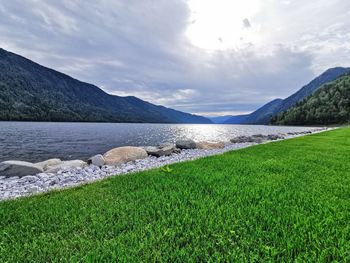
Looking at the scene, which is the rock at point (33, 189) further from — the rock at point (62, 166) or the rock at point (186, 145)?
the rock at point (186, 145)

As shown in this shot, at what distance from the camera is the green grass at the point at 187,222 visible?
135 inches

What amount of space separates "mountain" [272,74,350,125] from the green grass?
130 m

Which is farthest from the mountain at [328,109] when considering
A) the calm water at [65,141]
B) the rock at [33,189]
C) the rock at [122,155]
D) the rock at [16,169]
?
the rock at [33,189]

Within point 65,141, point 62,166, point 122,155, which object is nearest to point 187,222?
point 62,166

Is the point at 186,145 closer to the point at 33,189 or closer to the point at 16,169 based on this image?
the point at 16,169

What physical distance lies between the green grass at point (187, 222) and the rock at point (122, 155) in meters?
10.8

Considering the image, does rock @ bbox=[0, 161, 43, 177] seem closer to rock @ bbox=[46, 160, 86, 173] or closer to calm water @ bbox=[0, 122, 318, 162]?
rock @ bbox=[46, 160, 86, 173]

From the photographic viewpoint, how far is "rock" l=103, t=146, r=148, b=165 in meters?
18.0

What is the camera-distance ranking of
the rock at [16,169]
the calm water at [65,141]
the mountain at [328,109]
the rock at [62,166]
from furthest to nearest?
the mountain at [328,109]
the calm water at [65,141]
the rock at [62,166]
the rock at [16,169]

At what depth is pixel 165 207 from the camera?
527 centimetres

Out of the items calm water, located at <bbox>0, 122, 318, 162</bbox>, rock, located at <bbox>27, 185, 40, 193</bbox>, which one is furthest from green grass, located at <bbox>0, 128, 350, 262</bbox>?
calm water, located at <bbox>0, 122, 318, 162</bbox>

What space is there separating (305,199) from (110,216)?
15.6ft

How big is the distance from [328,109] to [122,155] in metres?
134

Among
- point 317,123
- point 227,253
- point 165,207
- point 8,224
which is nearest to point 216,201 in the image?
point 165,207
